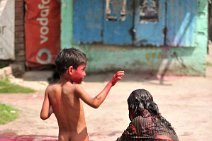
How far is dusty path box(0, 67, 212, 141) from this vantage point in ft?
20.8

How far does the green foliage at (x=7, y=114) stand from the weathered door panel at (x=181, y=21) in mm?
4885

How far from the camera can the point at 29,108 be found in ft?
26.0

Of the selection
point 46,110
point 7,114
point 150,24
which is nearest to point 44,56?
point 150,24

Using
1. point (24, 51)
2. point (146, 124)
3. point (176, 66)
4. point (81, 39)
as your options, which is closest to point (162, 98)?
point (176, 66)

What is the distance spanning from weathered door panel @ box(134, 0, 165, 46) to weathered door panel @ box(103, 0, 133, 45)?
0.17m

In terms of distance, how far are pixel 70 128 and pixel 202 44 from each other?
7.91 meters

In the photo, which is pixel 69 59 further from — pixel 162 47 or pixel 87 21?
pixel 162 47

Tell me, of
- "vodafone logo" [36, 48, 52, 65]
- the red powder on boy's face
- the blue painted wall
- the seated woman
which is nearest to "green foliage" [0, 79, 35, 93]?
"vodafone logo" [36, 48, 52, 65]

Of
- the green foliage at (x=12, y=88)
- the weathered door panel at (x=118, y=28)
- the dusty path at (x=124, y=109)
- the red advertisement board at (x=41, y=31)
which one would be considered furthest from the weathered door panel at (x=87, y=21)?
the green foliage at (x=12, y=88)

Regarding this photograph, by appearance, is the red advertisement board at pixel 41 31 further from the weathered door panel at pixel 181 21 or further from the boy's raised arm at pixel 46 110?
the boy's raised arm at pixel 46 110

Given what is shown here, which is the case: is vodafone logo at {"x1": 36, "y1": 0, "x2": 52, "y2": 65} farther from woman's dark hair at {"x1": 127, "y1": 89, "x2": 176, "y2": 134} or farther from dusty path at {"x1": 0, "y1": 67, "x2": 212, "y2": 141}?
woman's dark hair at {"x1": 127, "y1": 89, "x2": 176, "y2": 134}

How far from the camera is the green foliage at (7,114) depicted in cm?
686

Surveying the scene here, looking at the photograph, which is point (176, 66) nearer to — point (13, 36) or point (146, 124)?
point (13, 36)

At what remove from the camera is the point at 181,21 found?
35.9 ft
